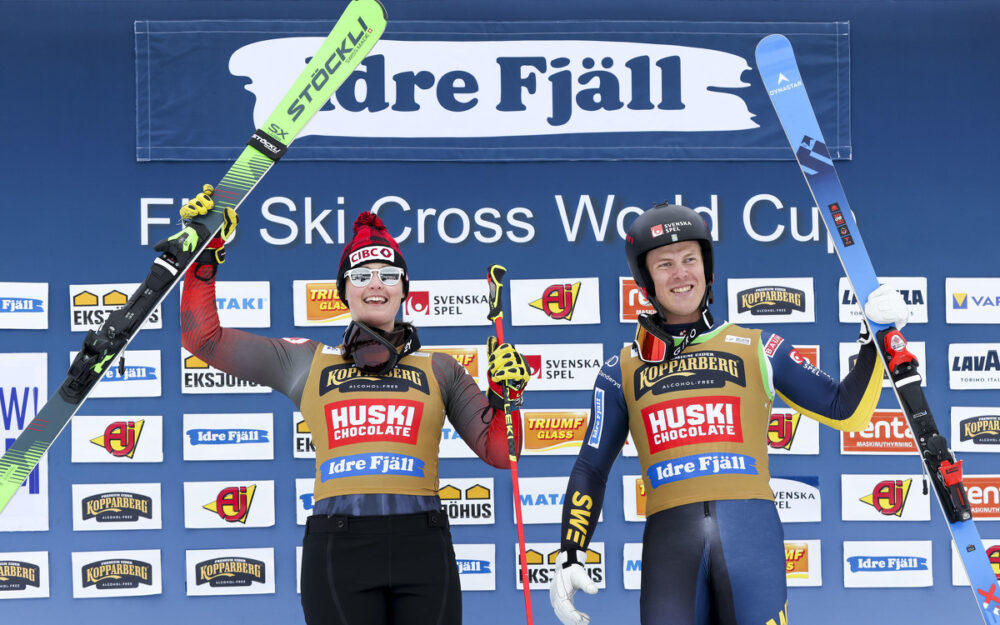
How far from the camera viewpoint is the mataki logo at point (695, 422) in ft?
8.25

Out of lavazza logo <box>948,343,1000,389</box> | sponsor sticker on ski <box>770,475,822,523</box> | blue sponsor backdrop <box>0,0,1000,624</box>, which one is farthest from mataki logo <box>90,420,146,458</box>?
lavazza logo <box>948,343,1000,389</box>

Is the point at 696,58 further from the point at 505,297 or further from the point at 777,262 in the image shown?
the point at 505,297

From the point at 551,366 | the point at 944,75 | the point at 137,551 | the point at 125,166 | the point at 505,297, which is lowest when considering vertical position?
the point at 137,551

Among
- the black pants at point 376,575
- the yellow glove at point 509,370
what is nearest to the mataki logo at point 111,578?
the black pants at point 376,575

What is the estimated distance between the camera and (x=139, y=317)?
2781 millimetres

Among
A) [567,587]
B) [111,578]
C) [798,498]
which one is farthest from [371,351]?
[798,498]

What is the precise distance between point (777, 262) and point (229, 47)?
2.77 meters

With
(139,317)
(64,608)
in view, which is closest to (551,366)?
(139,317)

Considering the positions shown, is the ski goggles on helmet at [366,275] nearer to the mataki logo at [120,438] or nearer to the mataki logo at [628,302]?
the mataki logo at [628,302]

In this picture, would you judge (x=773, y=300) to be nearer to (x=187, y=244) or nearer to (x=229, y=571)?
(x=187, y=244)

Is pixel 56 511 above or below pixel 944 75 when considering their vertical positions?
below

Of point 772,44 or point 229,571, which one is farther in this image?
point 229,571

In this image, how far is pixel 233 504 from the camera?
4.05 meters

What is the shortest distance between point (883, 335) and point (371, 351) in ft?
5.06
